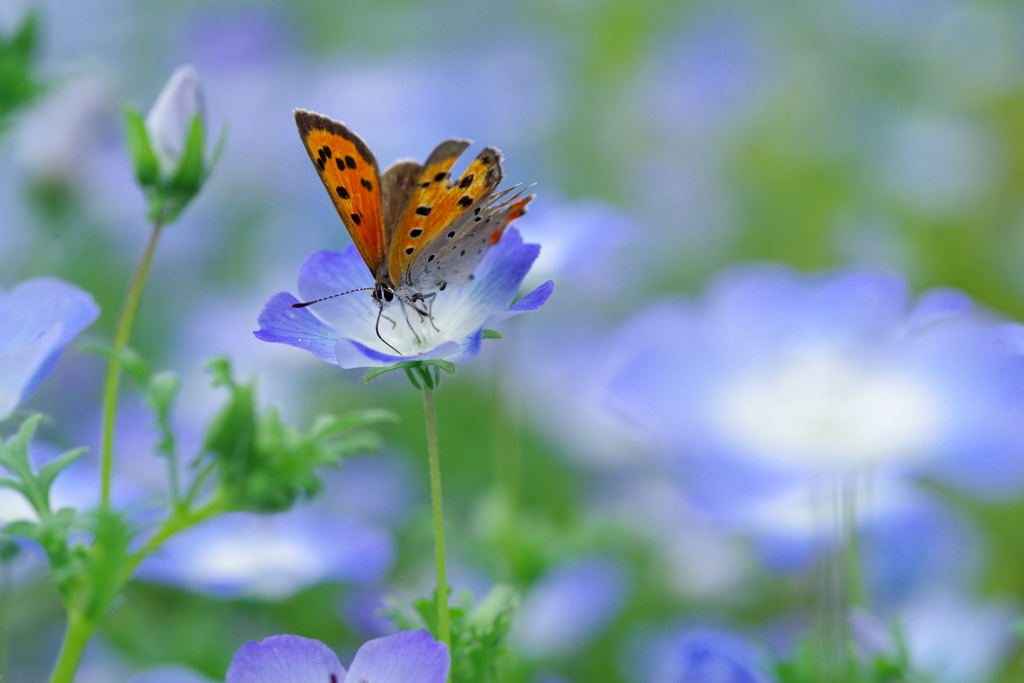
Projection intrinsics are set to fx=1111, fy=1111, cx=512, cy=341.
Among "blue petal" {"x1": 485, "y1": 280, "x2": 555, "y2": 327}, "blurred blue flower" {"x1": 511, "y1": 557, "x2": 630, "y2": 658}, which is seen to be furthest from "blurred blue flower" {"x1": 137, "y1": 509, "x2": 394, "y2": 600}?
"blue petal" {"x1": 485, "y1": 280, "x2": 555, "y2": 327}

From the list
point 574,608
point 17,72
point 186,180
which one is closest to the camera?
point 186,180

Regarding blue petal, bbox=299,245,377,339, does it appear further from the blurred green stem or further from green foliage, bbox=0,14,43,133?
green foliage, bbox=0,14,43,133

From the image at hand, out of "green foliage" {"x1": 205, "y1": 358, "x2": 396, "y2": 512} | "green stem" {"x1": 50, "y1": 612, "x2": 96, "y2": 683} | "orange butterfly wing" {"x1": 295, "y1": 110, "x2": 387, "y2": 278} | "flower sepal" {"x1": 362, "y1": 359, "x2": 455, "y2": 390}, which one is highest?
"orange butterfly wing" {"x1": 295, "y1": 110, "x2": 387, "y2": 278}

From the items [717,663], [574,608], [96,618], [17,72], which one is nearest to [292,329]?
[96,618]

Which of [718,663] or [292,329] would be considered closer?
[292,329]

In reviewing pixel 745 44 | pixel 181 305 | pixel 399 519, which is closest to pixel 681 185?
pixel 745 44

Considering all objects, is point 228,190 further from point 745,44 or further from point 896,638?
point 896,638

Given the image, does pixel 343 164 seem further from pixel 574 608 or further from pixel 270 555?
pixel 574 608
